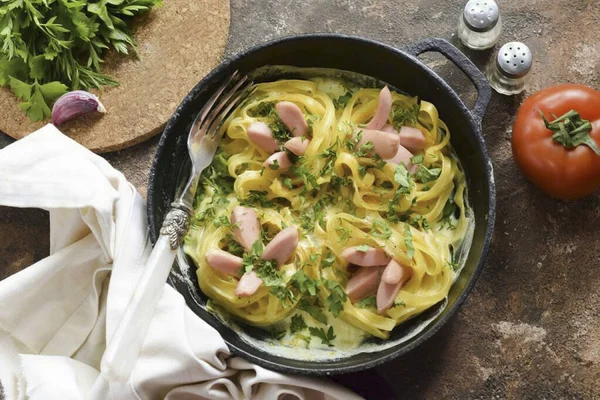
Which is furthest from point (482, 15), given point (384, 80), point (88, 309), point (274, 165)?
point (88, 309)

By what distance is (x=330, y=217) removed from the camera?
8.96 feet

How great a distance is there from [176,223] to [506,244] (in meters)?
1.28

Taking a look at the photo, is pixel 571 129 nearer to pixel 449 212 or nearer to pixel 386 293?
pixel 449 212

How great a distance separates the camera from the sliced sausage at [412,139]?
2.73 meters

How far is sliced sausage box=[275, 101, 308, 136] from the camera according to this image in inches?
107

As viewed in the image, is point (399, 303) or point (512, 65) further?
point (512, 65)

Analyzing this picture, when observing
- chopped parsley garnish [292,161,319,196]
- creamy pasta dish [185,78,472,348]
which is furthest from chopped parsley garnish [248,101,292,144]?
chopped parsley garnish [292,161,319,196]

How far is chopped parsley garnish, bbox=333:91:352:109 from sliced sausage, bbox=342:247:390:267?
0.59 metres

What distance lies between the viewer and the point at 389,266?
2.58 metres

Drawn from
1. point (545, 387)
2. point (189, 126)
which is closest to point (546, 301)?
point (545, 387)

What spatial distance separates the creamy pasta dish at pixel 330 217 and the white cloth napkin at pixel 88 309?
194mm

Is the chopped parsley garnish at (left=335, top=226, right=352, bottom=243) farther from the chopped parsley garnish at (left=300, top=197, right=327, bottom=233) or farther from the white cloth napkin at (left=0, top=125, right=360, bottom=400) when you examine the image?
the white cloth napkin at (left=0, top=125, right=360, bottom=400)

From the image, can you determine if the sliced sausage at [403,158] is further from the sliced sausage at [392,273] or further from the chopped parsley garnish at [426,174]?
the sliced sausage at [392,273]

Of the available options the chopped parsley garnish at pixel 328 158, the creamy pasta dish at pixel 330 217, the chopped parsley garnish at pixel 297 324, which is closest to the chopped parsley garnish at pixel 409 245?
the creamy pasta dish at pixel 330 217
